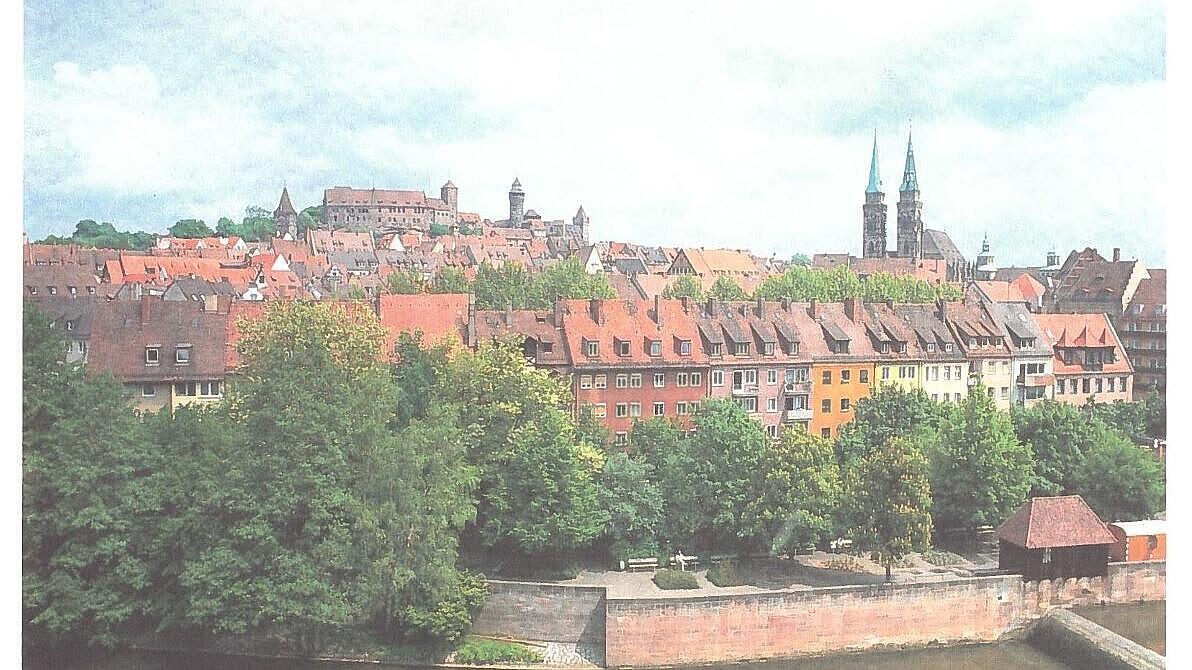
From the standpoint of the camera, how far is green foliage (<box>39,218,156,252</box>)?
5664mm

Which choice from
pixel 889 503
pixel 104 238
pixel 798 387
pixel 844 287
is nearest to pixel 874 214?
pixel 844 287

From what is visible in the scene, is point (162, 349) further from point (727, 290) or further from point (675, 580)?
point (727, 290)

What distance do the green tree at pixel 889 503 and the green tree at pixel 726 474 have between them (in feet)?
1.73

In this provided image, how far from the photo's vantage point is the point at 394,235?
7883mm

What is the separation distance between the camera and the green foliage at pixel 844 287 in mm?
7156

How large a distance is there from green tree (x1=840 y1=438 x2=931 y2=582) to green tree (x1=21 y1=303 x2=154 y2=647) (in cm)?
364

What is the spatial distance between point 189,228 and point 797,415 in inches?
148

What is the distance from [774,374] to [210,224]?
352 centimetres

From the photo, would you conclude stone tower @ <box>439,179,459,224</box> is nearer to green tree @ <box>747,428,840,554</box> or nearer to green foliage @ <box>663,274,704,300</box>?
green foliage @ <box>663,274,704,300</box>

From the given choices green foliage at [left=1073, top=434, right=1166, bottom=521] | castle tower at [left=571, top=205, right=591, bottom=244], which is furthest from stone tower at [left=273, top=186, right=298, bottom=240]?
green foliage at [left=1073, top=434, right=1166, bottom=521]

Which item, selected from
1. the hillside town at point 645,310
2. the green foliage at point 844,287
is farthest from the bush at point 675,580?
the green foliage at point 844,287

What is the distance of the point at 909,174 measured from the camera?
624cm

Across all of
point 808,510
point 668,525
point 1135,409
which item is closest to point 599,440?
point 668,525

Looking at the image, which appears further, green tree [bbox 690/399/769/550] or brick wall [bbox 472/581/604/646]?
green tree [bbox 690/399/769/550]
